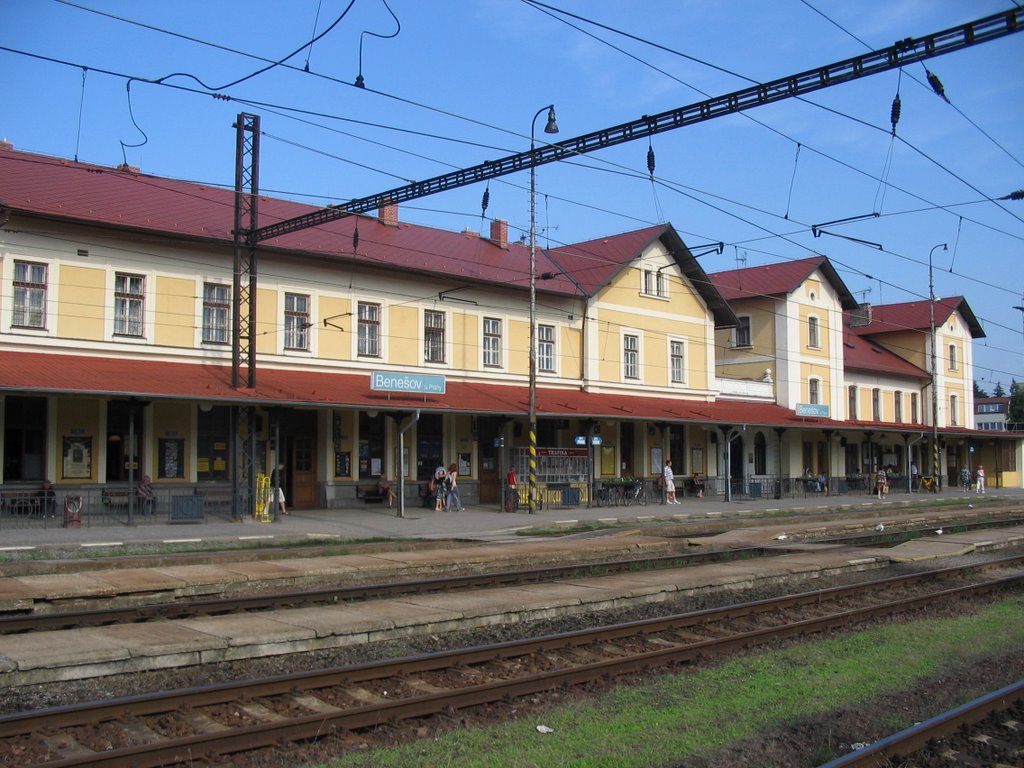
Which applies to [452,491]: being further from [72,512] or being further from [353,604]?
[353,604]

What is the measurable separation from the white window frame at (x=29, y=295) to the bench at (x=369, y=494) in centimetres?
990

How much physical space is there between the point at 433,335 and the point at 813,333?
76.3 ft

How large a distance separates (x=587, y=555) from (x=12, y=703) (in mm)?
11838

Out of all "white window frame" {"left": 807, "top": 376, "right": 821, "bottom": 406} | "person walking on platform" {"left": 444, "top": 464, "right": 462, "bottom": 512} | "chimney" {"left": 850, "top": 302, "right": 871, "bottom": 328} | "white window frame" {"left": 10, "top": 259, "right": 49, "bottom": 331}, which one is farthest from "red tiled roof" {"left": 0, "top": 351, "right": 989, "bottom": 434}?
"chimney" {"left": 850, "top": 302, "right": 871, "bottom": 328}

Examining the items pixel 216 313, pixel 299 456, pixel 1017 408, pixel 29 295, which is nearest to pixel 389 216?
pixel 216 313

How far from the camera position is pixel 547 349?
113 feet

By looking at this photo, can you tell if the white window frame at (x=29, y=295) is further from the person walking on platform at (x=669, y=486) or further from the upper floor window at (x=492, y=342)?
the person walking on platform at (x=669, y=486)

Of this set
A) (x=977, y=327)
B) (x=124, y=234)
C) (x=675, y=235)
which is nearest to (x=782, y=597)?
(x=124, y=234)

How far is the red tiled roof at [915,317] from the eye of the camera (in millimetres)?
55312

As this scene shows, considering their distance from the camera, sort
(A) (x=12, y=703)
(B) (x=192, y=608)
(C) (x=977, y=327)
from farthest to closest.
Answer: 1. (C) (x=977, y=327)
2. (B) (x=192, y=608)
3. (A) (x=12, y=703)

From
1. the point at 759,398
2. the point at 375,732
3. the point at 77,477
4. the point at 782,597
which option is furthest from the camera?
the point at 759,398

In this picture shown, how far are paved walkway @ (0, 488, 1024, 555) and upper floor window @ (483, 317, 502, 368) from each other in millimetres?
5120

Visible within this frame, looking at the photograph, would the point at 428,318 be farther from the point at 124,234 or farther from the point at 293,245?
the point at 124,234

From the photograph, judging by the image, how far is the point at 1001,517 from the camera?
3031 cm
